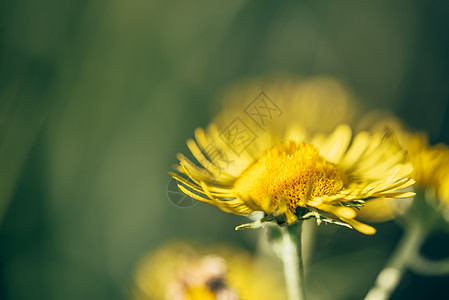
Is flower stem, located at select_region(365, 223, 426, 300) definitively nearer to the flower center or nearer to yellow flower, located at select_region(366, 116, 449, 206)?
yellow flower, located at select_region(366, 116, 449, 206)

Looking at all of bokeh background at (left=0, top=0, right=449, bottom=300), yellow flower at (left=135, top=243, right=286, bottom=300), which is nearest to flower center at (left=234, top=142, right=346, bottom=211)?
yellow flower at (left=135, top=243, right=286, bottom=300)

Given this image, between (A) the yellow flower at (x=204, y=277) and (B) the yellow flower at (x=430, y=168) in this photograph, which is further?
(B) the yellow flower at (x=430, y=168)

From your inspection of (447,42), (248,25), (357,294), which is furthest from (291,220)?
(447,42)

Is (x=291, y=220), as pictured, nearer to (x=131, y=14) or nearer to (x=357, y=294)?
(x=357, y=294)

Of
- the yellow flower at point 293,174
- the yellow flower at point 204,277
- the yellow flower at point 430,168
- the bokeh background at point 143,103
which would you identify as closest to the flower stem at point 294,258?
the yellow flower at point 293,174

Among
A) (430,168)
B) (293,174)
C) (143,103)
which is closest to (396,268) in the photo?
(430,168)

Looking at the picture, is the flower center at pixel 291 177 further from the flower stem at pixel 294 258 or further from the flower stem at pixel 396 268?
the flower stem at pixel 396 268
